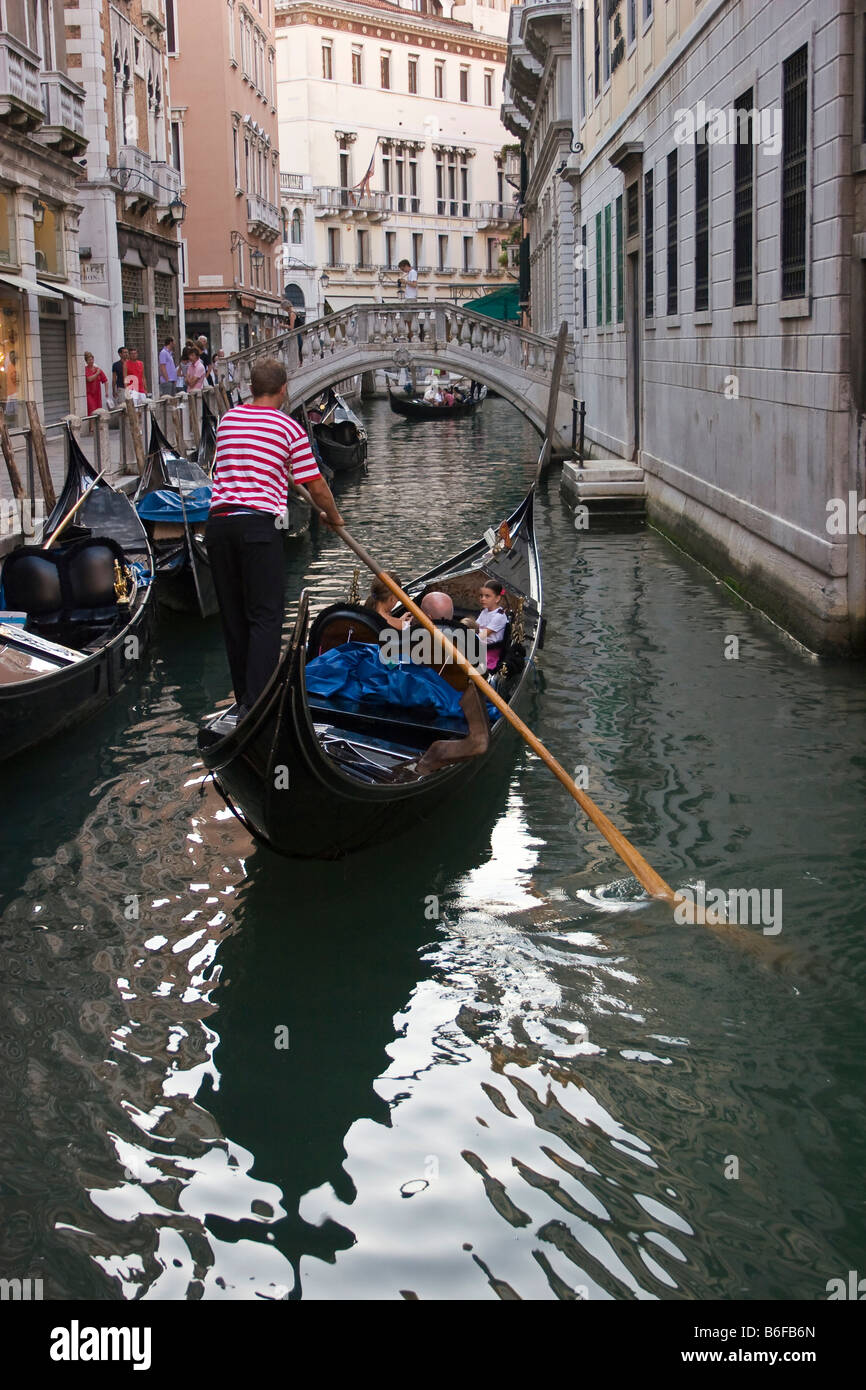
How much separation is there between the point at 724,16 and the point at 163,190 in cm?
1270

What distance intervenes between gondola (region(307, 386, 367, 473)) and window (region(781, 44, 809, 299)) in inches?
361

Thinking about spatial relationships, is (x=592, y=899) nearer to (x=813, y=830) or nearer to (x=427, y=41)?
(x=813, y=830)

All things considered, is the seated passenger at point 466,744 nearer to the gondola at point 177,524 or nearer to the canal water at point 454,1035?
the canal water at point 454,1035

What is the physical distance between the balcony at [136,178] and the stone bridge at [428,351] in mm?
2675

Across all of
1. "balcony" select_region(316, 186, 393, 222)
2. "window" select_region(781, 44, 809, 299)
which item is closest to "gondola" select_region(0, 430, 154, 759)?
"window" select_region(781, 44, 809, 299)

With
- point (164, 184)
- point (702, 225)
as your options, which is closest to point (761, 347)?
point (702, 225)

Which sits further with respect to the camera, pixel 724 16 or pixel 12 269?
pixel 12 269

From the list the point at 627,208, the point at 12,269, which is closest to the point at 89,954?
the point at 627,208

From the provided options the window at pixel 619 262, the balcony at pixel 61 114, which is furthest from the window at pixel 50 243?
the window at pixel 619 262

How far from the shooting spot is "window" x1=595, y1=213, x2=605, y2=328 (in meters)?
14.2

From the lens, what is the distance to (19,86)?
13.0 m

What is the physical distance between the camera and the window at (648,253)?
36.6ft

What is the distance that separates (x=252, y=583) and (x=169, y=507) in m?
4.63
